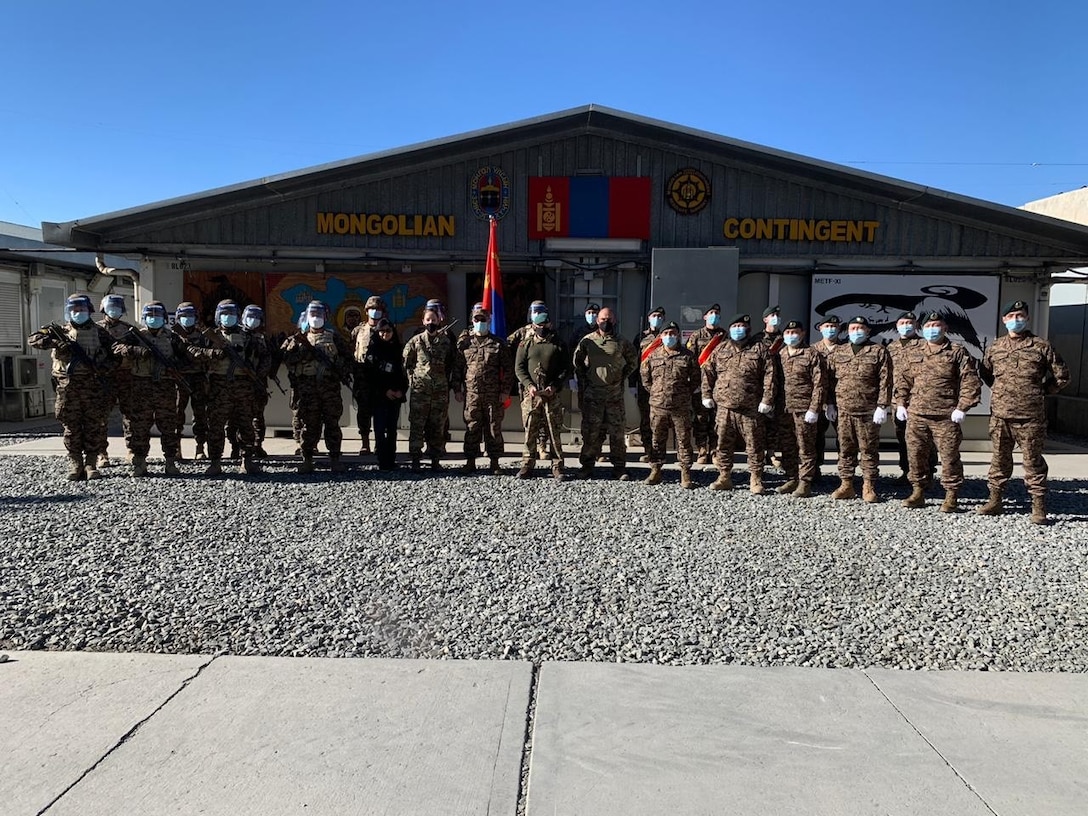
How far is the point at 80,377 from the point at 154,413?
0.81 meters

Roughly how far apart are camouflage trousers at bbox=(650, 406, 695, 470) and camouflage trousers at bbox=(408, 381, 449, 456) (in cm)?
243

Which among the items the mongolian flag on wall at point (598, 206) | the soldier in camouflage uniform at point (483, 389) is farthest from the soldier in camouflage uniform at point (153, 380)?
the mongolian flag on wall at point (598, 206)

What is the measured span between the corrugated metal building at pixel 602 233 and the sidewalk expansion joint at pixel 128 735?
784 cm

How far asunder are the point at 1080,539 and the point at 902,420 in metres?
1.92

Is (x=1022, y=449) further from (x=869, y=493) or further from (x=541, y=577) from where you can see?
(x=541, y=577)

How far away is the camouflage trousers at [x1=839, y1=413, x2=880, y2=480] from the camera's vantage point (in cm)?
761

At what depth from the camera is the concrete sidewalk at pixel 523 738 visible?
270 cm

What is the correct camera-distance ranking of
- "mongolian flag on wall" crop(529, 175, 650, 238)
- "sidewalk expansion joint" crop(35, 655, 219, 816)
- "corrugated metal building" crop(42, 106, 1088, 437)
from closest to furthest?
"sidewalk expansion joint" crop(35, 655, 219, 816)
"corrugated metal building" crop(42, 106, 1088, 437)
"mongolian flag on wall" crop(529, 175, 650, 238)

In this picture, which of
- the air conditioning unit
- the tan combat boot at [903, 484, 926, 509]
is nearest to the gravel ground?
the tan combat boot at [903, 484, 926, 509]

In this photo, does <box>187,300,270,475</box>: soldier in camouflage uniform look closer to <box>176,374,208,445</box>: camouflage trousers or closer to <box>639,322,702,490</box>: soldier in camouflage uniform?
<box>176,374,208,445</box>: camouflage trousers

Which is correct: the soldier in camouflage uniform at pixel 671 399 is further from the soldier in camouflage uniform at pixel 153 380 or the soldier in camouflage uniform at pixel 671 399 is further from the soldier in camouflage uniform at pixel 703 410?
the soldier in camouflage uniform at pixel 153 380

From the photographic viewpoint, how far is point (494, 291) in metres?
10.1

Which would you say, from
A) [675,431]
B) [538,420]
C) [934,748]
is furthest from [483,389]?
[934,748]

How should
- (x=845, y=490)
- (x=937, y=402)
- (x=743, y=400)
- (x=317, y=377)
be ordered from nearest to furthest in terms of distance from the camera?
(x=937, y=402) → (x=845, y=490) → (x=743, y=400) → (x=317, y=377)
